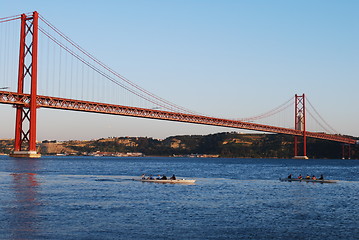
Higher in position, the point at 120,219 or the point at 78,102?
the point at 78,102

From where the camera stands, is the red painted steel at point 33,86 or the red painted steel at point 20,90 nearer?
the red painted steel at point 33,86

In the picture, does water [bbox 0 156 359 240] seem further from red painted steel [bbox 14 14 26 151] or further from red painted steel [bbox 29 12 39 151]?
red painted steel [bbox 14 14 26 151]

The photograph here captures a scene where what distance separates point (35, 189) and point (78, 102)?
48816 mm

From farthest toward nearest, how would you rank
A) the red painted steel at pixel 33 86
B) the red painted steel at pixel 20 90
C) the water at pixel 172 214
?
the red painted steel at pixel 20 90 → the red painted steel at pixel 33 86 → the water at pixel 172 214

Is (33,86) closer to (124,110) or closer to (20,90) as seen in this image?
(20,90)

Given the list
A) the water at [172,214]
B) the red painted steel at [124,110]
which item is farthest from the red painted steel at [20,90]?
the water at [172,214]

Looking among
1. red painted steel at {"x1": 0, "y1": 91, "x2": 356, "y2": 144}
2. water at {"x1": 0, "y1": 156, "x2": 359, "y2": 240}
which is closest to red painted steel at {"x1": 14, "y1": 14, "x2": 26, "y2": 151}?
red painted steel at {"x1": 0, "y1": 91, "x2": 356, "y2": 144}

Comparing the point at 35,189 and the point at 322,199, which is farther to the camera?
the point at 35,189

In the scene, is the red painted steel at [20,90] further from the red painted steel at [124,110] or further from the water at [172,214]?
the water at [172,214]

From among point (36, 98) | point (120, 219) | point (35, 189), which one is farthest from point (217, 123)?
point (120, 219)

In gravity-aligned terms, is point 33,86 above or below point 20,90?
above

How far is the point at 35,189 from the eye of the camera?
38.7 metres

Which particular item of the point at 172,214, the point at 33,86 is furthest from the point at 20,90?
the point at 172,214

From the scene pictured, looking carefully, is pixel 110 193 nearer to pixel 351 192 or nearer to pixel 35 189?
pixel 35 189
